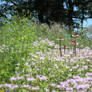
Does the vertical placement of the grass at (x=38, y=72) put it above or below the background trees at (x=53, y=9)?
below

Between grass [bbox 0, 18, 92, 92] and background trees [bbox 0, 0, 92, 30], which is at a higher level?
background trees [bbox 0, 0, 92, 30]

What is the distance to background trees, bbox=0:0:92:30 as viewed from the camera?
1762cm

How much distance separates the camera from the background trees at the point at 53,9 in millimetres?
17625

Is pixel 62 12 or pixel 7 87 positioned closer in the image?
pixel 7 87

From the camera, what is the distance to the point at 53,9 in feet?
59.1

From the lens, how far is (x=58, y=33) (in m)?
10.3

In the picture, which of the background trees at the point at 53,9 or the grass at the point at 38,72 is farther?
the background trees at the point at 53,9

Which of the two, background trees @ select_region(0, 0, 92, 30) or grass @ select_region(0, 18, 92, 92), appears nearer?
grass @ select_region(0, 18, 92, 92)

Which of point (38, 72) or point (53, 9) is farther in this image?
point (53, 9)

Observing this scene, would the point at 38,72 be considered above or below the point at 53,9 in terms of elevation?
below

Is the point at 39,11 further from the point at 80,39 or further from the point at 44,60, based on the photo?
the point at 44,60

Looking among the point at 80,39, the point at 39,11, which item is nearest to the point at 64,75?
the point at 80,39

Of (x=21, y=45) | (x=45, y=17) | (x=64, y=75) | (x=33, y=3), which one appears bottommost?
(x=64, y=75)

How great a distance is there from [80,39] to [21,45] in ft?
13.3
